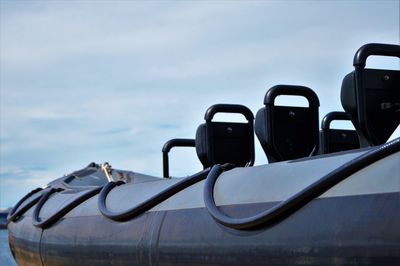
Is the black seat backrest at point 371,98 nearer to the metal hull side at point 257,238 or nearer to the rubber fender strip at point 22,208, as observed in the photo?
the metal hull side at point 257,238

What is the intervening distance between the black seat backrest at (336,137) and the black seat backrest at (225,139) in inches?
22.4

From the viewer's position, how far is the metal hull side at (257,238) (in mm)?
2658

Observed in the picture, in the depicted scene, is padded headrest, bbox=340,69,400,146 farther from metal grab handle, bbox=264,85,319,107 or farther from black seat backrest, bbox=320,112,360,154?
black seat backrest, bbox=320,112,360,154

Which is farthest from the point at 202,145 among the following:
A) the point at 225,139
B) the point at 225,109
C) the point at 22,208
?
the point at 22,208

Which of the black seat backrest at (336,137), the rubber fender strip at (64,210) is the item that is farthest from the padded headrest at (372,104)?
the rubber fender strip at (64,210)

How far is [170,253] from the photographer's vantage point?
154 inches

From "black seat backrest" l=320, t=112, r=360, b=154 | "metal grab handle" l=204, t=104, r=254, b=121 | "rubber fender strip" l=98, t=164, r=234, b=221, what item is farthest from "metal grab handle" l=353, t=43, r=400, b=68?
"metal grab handle" l=204, t=104, r=254, b=121

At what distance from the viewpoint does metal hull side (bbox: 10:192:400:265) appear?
2658mm

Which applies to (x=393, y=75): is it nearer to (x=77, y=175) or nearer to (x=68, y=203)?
(x=68, y=203)

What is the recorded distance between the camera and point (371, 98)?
12.7 feet

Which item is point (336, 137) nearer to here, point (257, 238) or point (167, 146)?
point (167, 146)

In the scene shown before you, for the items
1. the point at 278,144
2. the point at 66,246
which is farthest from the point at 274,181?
the point at 66,246

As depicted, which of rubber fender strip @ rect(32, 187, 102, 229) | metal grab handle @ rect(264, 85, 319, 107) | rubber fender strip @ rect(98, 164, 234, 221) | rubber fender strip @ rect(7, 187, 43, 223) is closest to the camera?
rubber fender strip @ rect(98, 164, 234, 221)

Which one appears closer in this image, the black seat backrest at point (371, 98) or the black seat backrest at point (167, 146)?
the black seat backrest at point (371, 98)
